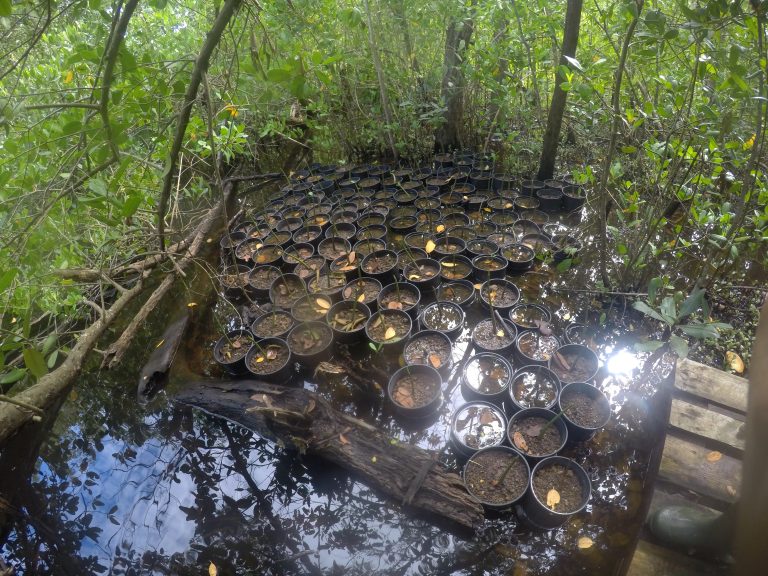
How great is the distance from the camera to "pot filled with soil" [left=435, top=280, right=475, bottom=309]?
3154 mm

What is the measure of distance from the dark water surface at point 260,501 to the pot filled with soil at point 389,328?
14 cm

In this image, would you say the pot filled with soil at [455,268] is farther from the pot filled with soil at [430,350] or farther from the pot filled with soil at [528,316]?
the pot filled with soil at [430,350]

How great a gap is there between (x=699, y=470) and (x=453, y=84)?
3960 millimetres

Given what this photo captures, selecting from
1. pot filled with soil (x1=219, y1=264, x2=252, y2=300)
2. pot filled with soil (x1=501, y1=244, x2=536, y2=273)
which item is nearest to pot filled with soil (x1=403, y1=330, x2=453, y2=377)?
pot filled with soil (x1=501, y1=244, x2=536, y2=273)

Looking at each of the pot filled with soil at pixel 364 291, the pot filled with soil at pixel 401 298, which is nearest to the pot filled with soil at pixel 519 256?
the pot filled with soil at pixel 401 298

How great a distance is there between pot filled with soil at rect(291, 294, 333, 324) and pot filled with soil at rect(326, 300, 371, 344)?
92 millimetres

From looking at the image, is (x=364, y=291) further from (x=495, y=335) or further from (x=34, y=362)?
(x=34, y=362)

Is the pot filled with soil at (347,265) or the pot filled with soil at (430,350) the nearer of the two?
the pot filled with soil at (430,350)

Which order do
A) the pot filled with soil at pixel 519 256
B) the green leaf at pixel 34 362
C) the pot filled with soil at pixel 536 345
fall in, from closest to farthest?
the green leaf at pixel 34 362 → the pot filled with soil at pixel 536 345 → the pot filled with soil at pixel 519 256

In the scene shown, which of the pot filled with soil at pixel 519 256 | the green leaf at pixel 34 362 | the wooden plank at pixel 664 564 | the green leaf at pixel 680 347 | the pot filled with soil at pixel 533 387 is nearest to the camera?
the green leaf at pixel 34 362

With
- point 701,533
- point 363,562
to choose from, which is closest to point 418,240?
point 363,562

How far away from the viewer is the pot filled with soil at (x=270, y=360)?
277 cm

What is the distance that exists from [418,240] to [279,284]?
1324mm

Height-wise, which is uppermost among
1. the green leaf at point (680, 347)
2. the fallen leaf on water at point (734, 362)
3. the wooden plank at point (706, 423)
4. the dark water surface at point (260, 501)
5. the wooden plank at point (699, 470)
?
the fallen leaf on water at point (734, 362)
